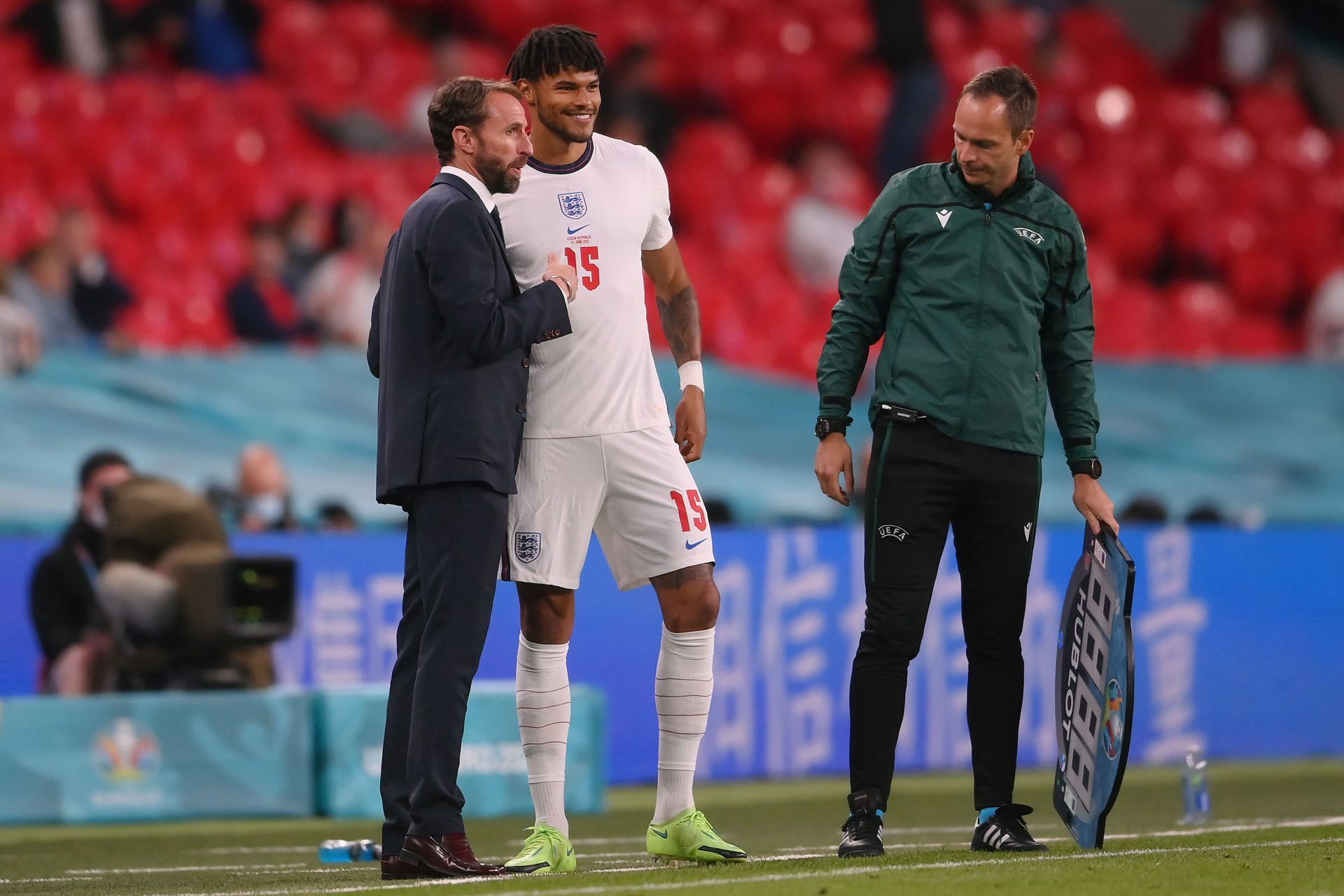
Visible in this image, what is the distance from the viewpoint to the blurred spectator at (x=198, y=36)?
1308 centimetres

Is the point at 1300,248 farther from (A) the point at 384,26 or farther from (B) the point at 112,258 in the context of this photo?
(B) the point at 112,258

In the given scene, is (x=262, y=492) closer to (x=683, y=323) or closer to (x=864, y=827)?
(x=683, y=323)

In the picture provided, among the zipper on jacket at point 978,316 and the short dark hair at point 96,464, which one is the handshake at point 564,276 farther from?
the short dark hair at point 96,464

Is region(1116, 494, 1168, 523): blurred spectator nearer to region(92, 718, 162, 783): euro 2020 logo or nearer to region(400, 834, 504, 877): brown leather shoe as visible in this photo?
region(92, 718, 162, 783): euro 2020 logo

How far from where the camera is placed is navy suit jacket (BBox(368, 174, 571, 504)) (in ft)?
14.1

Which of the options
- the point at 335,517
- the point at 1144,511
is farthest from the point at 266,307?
the point at 1144,511

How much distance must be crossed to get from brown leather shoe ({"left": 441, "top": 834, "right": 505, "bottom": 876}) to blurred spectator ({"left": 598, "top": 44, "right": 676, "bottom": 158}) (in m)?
9.33

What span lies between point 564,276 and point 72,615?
15.3 feet

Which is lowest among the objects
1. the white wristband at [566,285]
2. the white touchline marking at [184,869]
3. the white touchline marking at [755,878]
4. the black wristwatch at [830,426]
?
the white touchline marking at [184,869]

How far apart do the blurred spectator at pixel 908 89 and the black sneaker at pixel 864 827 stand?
9072mm

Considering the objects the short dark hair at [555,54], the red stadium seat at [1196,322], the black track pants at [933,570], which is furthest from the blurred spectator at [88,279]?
the black track pants at [933,570]

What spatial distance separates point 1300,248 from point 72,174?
8428mm

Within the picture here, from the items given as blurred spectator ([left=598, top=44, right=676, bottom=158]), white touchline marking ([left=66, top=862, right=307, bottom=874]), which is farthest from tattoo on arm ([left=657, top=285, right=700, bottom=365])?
blurred spectator ([left=598, top=44, right=676, bottom=158])

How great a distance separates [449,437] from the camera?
4.32 meters
